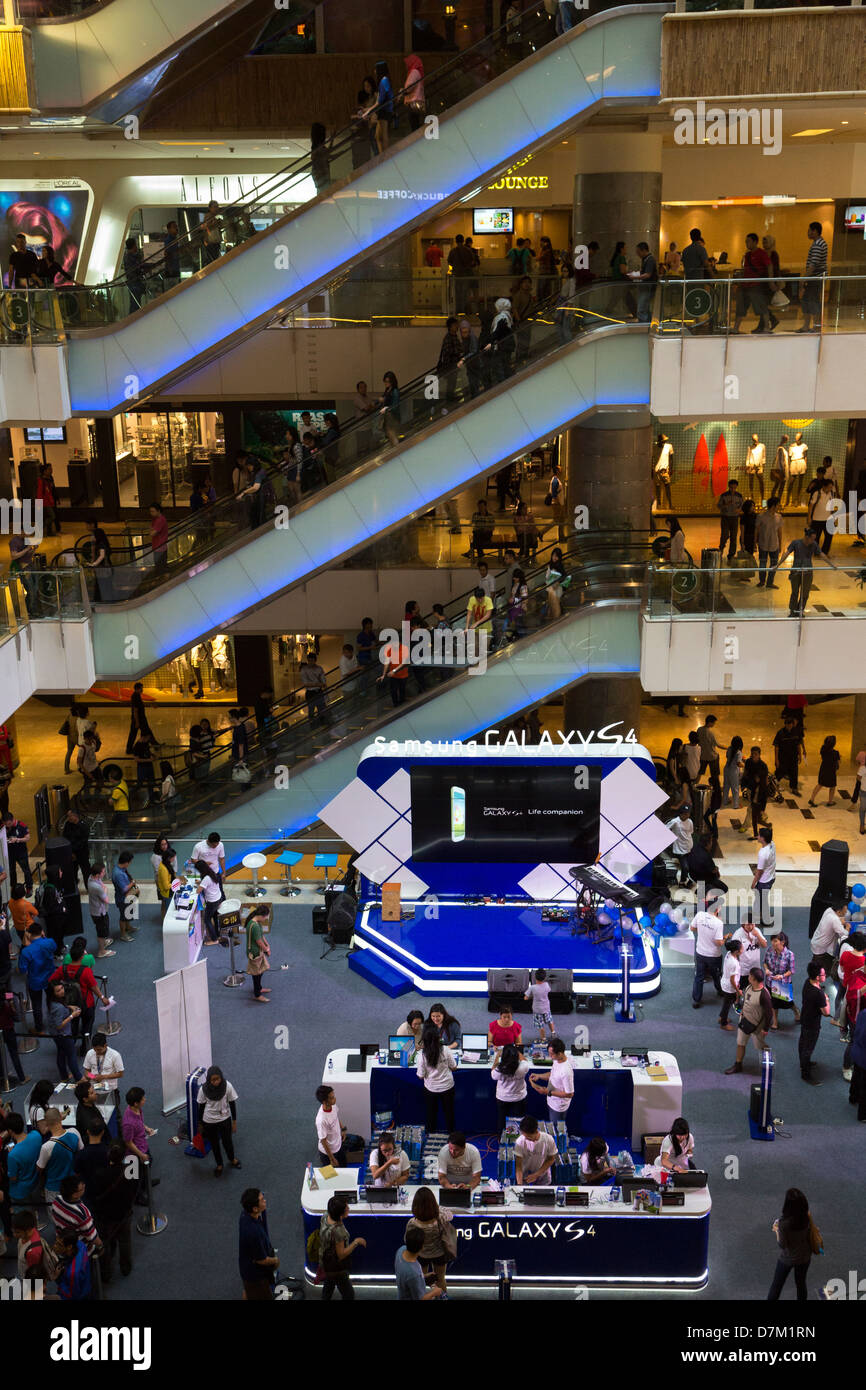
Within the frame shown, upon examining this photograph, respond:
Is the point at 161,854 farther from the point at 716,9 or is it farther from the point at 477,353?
the point at 716,9

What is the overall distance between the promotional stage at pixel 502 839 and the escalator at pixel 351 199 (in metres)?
6.57

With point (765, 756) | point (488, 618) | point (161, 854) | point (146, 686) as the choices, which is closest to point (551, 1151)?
point (161, 854)

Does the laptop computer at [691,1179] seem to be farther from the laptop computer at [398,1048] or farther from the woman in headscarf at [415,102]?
the woman in headscarf at [415,102]

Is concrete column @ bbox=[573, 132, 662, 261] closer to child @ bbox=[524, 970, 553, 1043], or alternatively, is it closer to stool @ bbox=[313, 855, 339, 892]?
stool @ bbox=[313, 855, 339, 892]

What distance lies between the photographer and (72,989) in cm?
1489

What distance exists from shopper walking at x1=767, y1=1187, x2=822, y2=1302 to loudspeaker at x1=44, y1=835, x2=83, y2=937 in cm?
993

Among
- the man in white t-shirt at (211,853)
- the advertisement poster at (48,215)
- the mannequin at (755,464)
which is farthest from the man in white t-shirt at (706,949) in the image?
the advertisement poster at (48,215)

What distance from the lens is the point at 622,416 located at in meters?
23.2

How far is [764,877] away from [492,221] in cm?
1708

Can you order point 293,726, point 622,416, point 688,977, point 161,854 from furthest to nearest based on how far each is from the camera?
point 622,416 < point 293,726 < point 161,854 < point 688,977

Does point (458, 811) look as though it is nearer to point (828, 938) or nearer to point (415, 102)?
point (828, 938)

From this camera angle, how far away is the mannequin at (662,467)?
28.4 m

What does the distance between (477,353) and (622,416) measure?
4111 mm
